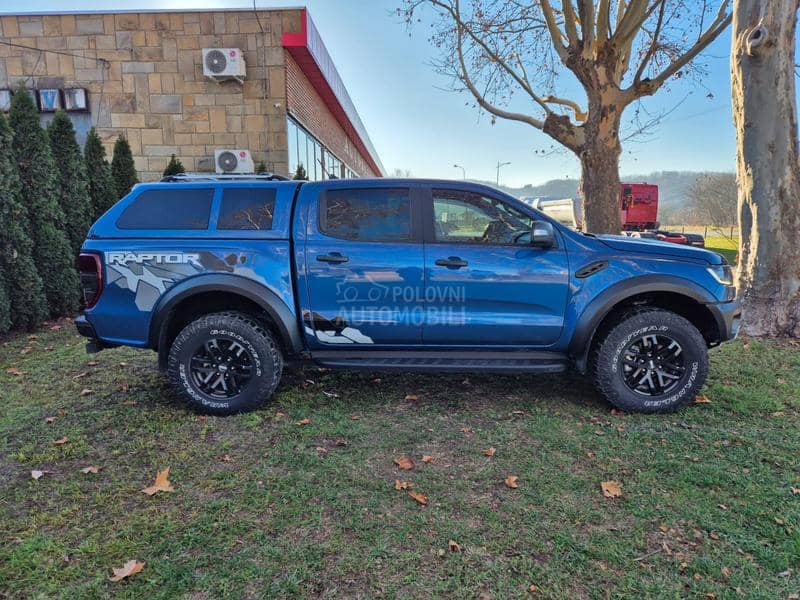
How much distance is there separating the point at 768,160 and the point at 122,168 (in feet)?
32.4

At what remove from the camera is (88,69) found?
1043 centimetres

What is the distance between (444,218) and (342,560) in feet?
8.45

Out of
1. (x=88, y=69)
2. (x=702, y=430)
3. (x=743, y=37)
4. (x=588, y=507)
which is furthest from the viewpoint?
(x=88, y=69)

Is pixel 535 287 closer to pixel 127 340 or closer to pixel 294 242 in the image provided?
pixel 294 242

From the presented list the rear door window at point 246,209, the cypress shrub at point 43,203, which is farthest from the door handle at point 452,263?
the cypress shrub at point 43,203

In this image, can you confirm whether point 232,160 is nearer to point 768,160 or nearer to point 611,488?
point 768,160

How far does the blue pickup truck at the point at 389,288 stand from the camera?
3.80 m

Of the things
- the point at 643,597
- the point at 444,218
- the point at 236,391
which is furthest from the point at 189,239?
the point at 643,597

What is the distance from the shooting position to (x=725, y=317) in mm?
3846

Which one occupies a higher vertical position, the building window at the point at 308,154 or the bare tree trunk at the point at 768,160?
the building window at the point at 308,154

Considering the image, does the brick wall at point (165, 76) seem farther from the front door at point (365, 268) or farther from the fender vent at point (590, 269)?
the fender vent at point (590, 269)

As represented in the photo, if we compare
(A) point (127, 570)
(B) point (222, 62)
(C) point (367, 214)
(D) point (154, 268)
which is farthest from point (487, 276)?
(B) point (222, 62)

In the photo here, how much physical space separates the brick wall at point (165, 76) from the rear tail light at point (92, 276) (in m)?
7.28

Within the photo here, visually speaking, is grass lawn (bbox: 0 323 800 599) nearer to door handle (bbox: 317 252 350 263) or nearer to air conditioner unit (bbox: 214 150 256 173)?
door handle (bbox: 317 252 350 263)
